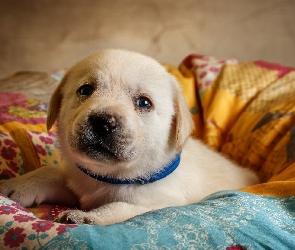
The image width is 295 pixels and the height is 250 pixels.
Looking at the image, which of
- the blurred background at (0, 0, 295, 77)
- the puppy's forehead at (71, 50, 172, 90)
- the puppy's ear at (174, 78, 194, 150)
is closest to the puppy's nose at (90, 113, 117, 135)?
the puppy's forehead at (71, 50, 172, 90)

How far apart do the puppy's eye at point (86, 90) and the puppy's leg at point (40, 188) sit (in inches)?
13.5

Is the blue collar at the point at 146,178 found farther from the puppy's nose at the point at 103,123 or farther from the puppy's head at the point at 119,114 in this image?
the puppy's nose at the point at 103,123

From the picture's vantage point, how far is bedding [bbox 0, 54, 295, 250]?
0.90 meters

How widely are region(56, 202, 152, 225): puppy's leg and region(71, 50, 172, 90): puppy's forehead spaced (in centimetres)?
38

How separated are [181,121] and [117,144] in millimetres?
317

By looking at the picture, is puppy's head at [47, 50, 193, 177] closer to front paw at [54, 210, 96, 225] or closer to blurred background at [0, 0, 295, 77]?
front paw at [54, 210, 96, 225]

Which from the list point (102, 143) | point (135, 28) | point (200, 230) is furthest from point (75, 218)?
point (135, 28)

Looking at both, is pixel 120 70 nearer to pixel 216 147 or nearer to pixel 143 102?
pixel 143 102

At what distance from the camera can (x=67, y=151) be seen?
1.38 meters

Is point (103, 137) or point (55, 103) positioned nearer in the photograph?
point (103, 137)

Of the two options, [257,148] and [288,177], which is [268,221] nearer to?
[288,177]

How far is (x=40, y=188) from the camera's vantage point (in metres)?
1.39

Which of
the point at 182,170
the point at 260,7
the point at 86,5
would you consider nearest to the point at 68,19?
the point at 86,5

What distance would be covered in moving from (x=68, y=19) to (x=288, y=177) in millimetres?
2152
